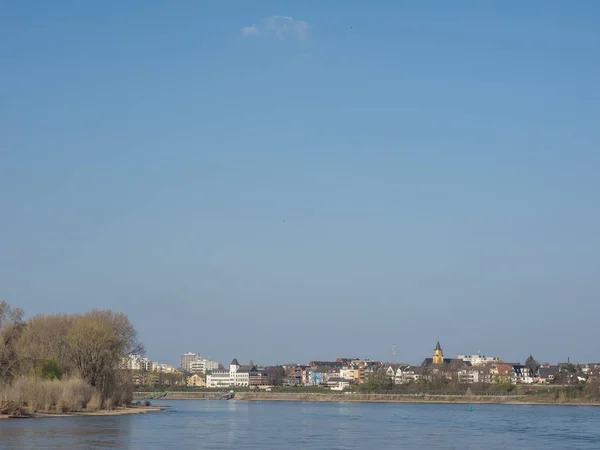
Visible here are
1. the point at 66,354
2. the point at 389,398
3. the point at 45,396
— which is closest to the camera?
the point at 45,396

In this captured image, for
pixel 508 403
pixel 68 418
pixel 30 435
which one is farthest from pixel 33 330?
pixel 508 403

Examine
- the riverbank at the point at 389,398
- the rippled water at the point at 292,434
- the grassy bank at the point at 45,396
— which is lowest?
the rippled water at the point at 292,434

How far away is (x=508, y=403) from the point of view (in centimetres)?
14350

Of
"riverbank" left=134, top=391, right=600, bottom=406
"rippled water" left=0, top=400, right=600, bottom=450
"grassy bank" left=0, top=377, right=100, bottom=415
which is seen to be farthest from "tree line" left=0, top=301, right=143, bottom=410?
"riverbank" left=134, top=391, right=600, bottom=406

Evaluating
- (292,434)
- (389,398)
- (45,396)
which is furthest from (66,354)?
(389,398)

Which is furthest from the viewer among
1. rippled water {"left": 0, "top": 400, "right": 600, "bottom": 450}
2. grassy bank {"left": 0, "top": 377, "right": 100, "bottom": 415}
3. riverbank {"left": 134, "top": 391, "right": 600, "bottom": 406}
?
riverbank {"left": 134, "top": 391, "right": 600, "bottom": 406}

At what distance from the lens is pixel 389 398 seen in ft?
525

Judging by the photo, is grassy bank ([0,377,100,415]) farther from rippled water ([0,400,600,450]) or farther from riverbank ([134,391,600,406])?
riverbank ([134,391,600,406])

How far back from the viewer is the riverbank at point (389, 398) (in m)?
142

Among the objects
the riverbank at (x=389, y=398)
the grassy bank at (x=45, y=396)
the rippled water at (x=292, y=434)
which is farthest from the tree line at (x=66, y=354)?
the riverbank at (x=389, y=398)

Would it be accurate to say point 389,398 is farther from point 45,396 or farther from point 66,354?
point 45,396

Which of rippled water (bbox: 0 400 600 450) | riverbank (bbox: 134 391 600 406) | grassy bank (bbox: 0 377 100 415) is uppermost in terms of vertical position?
grassy bank (bbox: 0 377 100 415)

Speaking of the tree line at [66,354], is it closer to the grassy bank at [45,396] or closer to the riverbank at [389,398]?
the grassy bank at [45,396]

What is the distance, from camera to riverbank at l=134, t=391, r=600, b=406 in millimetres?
142000
